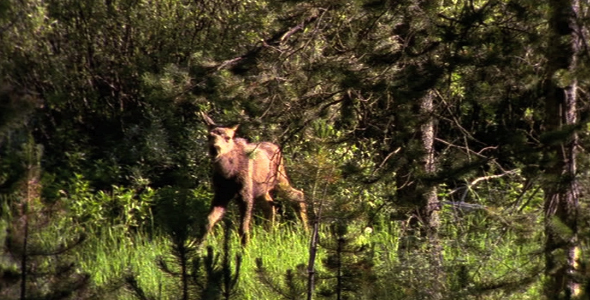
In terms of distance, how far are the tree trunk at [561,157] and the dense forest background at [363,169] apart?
12mm

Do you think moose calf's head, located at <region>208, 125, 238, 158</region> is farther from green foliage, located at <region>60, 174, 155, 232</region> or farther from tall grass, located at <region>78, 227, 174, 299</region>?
green foliage, located at <region>60, 174, 155, 232</region>

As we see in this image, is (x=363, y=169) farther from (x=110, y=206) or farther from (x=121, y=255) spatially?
(x=110, y=206)

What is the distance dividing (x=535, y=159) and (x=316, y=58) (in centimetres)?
246

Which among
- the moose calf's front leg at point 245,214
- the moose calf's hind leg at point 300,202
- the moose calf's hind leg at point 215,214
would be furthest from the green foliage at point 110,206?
the moose calf's hind leg at point 300,202

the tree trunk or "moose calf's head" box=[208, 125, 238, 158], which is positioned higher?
"moose calf's head" box=[208, 125, 238, 158]

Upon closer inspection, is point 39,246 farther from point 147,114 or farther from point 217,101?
point 147,114

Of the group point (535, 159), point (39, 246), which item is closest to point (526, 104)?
point (535, 159)

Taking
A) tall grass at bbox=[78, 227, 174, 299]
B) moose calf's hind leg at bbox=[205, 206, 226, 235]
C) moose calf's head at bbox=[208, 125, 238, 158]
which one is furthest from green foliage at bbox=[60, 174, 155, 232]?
moose calf's head at bbox=[208, 125, 238, 158]

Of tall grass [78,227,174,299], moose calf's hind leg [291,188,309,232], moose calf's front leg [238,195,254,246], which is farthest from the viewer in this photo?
moose calf's front leg [238,195,254,246]

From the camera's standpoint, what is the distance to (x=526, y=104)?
6.94 metres

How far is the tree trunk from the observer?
5.39 meters

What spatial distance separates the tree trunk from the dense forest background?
1 centimetres

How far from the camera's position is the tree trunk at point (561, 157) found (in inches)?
212

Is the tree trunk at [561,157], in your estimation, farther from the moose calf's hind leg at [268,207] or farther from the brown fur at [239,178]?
the moose calf's hind leg at [268,207]
